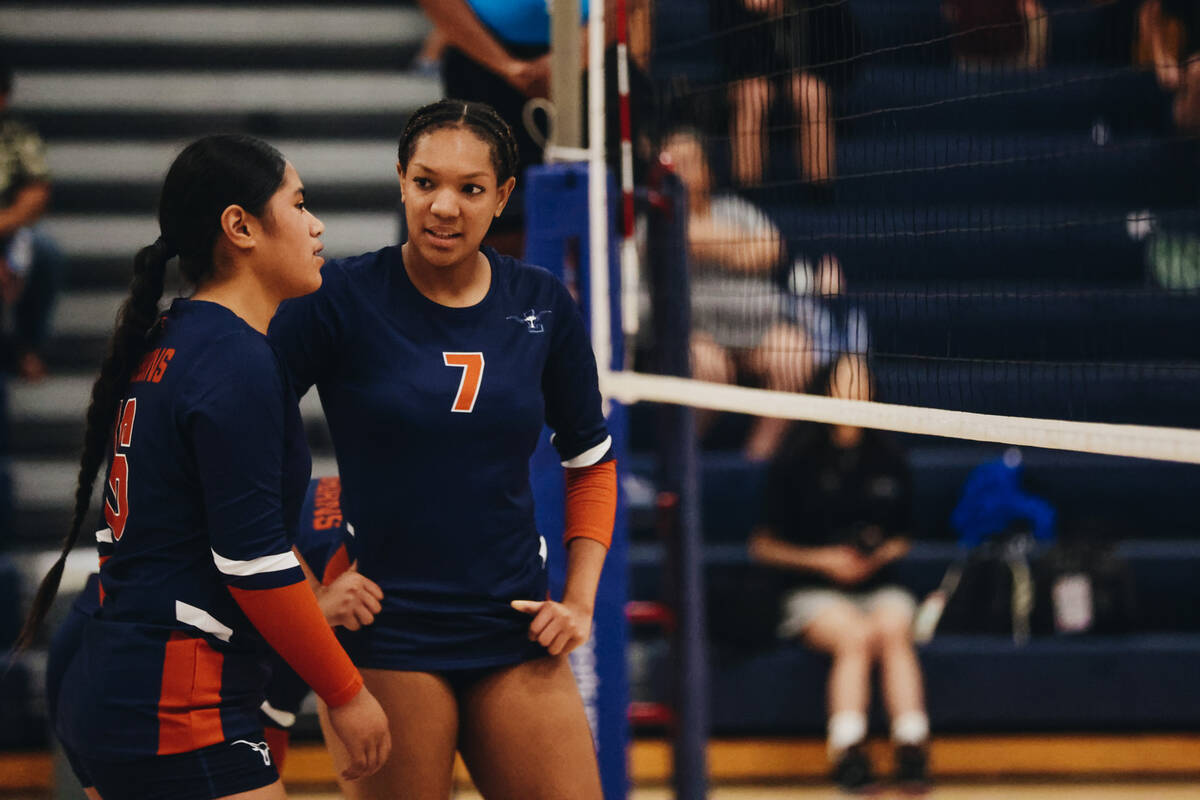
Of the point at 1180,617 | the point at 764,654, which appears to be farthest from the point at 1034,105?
the point at 764,654

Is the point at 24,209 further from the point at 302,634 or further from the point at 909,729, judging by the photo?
the point at 302,634

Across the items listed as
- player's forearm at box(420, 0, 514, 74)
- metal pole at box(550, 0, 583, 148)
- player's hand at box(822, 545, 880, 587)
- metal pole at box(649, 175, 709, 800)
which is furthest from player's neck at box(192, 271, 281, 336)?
player's hand at box(822, 545, 880, 587)

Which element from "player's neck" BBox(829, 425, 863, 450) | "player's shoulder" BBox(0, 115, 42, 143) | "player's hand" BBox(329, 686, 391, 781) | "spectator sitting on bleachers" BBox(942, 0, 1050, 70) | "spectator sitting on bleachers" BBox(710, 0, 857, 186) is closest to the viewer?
"player's hand" BBox(329, 686, 391, 781)

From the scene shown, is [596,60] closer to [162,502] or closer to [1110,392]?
[162,502]

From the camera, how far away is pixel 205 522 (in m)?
1.93

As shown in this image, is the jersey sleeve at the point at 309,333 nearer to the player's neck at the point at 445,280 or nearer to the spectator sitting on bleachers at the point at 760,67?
the player's neck at the point at 445,280

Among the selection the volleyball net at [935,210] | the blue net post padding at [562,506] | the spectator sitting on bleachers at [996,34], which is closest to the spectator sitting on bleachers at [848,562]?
the volleyball net at [935,210]

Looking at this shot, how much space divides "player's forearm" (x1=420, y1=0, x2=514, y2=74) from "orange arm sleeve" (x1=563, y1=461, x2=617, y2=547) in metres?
1.32

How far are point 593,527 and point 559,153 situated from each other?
1198mm

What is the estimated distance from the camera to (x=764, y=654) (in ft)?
17.4

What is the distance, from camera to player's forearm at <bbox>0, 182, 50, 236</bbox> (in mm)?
5965

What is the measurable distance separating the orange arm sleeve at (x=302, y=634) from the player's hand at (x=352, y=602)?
0.19 metres

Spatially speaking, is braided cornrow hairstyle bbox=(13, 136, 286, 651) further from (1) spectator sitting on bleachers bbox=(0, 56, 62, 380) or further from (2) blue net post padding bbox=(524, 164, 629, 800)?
(1) spectator sitting on bleachers bbox=(0, 56, 62, 380)

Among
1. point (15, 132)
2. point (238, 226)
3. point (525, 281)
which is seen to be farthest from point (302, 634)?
point (15, 132)
